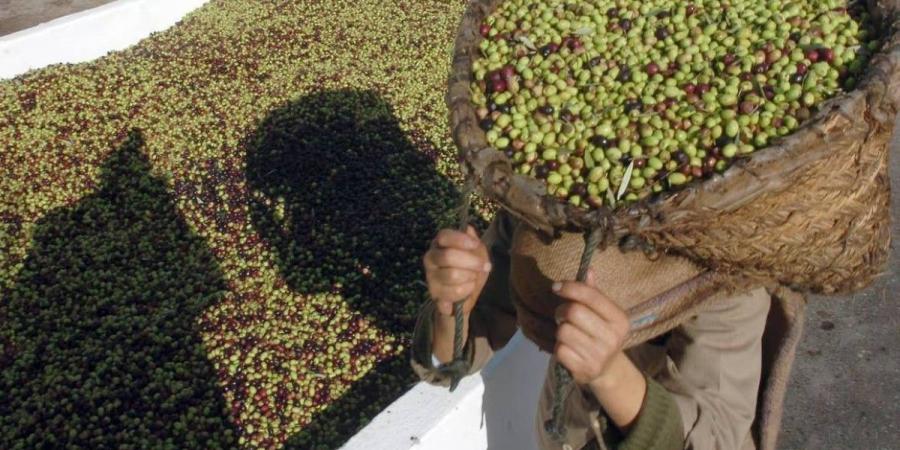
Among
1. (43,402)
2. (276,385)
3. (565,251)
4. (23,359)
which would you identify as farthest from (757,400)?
(23,359)

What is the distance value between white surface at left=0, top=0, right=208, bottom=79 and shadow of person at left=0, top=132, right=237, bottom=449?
2.70 meters

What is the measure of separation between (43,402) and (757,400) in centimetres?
390

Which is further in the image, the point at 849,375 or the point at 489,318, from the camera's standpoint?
the point at 849,375

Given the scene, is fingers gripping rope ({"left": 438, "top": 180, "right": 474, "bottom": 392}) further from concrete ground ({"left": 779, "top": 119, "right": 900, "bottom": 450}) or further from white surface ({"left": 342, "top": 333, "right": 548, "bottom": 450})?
concrete ground ({"left": 779, "top": 119, "right": 900, "bottom": 450})

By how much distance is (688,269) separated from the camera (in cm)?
214

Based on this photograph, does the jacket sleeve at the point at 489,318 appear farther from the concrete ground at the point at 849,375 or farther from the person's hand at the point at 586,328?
the concrete ground at the point at 849,375

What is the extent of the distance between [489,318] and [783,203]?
122 centimetres

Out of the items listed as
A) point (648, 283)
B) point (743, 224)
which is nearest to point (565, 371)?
point (648, 283)

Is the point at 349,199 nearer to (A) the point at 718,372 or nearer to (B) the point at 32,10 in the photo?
(A) the point at 718,372

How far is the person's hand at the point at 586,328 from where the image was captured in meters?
1.83

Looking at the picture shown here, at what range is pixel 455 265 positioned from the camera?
2109mm

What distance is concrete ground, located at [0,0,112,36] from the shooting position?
1007 centimetres

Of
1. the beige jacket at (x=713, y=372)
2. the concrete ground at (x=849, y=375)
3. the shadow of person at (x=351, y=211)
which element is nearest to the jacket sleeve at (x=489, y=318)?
the beige jacket at (x=713, y=372)

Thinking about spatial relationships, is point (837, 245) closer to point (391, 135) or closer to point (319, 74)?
point (391, 135)
